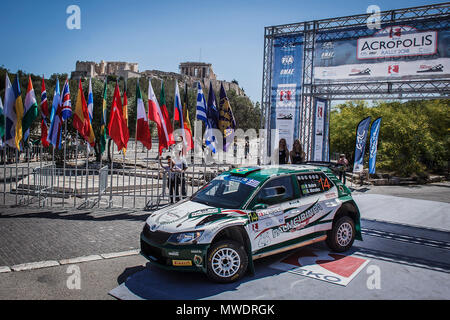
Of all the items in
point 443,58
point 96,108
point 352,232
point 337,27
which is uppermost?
point 337,27

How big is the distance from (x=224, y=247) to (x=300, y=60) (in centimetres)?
1470

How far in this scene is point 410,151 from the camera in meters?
21.2

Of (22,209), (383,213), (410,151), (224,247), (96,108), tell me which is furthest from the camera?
(96,108)

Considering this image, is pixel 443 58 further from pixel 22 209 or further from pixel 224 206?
pixel 22 209

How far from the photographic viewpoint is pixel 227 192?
6.20m

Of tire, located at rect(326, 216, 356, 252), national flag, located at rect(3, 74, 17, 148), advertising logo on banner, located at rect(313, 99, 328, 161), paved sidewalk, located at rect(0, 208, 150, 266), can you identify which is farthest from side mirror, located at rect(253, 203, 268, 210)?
advertising logo on banner, located at rect(313, 99, 328, 161)

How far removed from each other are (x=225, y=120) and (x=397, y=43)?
30.0ft

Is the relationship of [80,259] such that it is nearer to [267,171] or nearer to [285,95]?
[267,171]

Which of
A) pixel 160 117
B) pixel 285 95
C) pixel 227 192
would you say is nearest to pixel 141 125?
pixel 160 117

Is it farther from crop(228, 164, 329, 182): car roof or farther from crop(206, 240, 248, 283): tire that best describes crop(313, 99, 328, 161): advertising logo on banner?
crop(206, 240, 248, 283): tire

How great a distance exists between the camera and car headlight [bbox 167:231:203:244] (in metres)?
5.11

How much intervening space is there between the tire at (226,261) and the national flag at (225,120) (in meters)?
6.33

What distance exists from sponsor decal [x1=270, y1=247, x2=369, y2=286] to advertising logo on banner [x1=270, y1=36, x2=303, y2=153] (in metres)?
12.0
